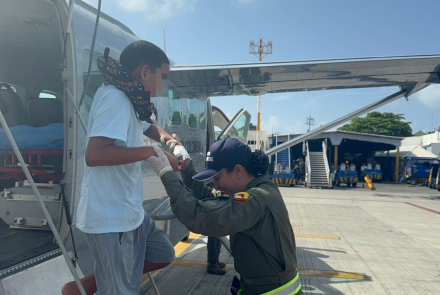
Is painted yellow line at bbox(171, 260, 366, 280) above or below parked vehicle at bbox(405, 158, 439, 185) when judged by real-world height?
below

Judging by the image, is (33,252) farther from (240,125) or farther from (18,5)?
(240,125)

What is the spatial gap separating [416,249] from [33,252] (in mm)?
6388

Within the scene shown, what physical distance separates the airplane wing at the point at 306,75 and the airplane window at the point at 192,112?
4.9 inches

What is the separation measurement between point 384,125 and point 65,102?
53596 millimetres

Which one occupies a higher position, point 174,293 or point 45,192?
point 45,192

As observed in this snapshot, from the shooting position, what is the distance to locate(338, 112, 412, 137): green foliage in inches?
1937

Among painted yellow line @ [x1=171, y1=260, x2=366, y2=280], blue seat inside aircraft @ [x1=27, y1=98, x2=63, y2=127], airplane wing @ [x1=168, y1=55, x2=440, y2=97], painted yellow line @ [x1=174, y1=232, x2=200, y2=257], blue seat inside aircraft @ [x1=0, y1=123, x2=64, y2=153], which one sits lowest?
painted yellow line @ [x1=174, y1=232, x2=200, y2=257]

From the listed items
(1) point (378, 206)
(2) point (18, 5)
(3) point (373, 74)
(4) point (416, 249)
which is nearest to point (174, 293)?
(2) point (18, 5)

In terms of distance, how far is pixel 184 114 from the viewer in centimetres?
463

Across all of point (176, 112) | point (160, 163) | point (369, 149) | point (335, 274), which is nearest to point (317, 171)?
point (369, 149)

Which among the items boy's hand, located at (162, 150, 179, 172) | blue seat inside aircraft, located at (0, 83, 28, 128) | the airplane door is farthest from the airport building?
boy's hand, located at (162, 150, 179, 172)

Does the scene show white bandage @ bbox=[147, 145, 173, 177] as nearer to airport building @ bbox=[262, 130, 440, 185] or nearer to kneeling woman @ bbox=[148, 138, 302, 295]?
kneeling woman @ bbox=[148, 138, 302, 295]

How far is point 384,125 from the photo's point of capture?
4934cm

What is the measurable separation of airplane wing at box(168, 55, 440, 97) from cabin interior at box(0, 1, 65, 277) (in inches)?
56.9
